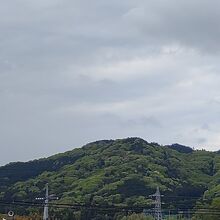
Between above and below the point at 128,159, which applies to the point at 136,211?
below

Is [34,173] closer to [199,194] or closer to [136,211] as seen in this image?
[199,194]

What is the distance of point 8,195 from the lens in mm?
129625

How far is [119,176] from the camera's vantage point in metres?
137

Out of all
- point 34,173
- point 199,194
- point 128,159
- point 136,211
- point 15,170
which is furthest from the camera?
point 15,170

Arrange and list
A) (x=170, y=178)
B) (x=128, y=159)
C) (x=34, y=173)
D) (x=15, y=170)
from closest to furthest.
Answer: (x=170, y=178) < (x=128, y=159) < (x=34, y=173) < (x=15, y=170)

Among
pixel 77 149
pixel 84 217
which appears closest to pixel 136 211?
pixel 84 217

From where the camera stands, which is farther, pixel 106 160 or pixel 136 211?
pixel 106 160

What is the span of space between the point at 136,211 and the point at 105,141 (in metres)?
83.7

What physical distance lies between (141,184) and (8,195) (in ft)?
87.4

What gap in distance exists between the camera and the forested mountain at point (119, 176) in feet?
390

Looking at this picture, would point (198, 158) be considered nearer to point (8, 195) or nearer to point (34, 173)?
point (34, 173)

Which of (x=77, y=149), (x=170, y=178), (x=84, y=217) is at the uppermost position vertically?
(x=77, y=149)

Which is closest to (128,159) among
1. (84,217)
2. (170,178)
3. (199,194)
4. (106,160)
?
(106,160)

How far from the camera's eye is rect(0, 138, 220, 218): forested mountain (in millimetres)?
118938
